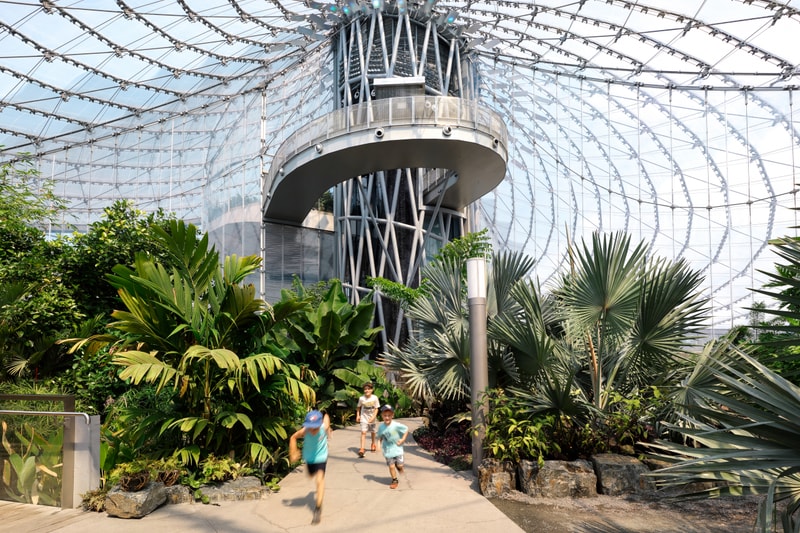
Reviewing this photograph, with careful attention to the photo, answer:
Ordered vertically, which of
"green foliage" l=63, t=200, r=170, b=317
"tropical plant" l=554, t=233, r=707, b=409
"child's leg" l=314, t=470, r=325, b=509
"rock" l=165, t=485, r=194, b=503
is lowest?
"rock" l=165, t=485, r=194, b=503

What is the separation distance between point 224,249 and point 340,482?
2253cm

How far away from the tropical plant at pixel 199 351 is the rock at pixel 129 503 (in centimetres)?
74

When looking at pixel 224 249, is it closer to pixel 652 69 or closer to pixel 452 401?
pixel 452 401

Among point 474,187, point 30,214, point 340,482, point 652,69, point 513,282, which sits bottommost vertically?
point 340,482

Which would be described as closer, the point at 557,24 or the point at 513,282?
Answer: the point at 513,282

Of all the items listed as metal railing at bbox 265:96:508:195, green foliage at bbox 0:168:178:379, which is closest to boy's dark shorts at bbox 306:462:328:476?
green foliage at bbox 0:168:178:379

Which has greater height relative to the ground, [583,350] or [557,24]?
[557,24]

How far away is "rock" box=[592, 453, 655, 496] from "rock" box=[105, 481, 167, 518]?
5.54m

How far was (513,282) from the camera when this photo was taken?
32.5 feet

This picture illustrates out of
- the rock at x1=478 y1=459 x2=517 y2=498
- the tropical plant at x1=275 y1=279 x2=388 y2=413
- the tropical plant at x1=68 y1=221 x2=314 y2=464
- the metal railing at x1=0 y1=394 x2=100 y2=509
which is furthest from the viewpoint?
the tropical plant at x1=275 y1=279 x2=388 y2=413

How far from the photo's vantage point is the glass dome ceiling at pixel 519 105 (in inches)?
973

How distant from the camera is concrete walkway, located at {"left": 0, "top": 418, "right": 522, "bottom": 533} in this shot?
609 cm

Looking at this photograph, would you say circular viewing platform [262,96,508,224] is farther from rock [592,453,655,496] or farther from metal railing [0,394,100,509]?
metal railing [0,394,100,509]

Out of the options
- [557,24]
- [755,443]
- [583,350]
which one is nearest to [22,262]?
[583,350]
